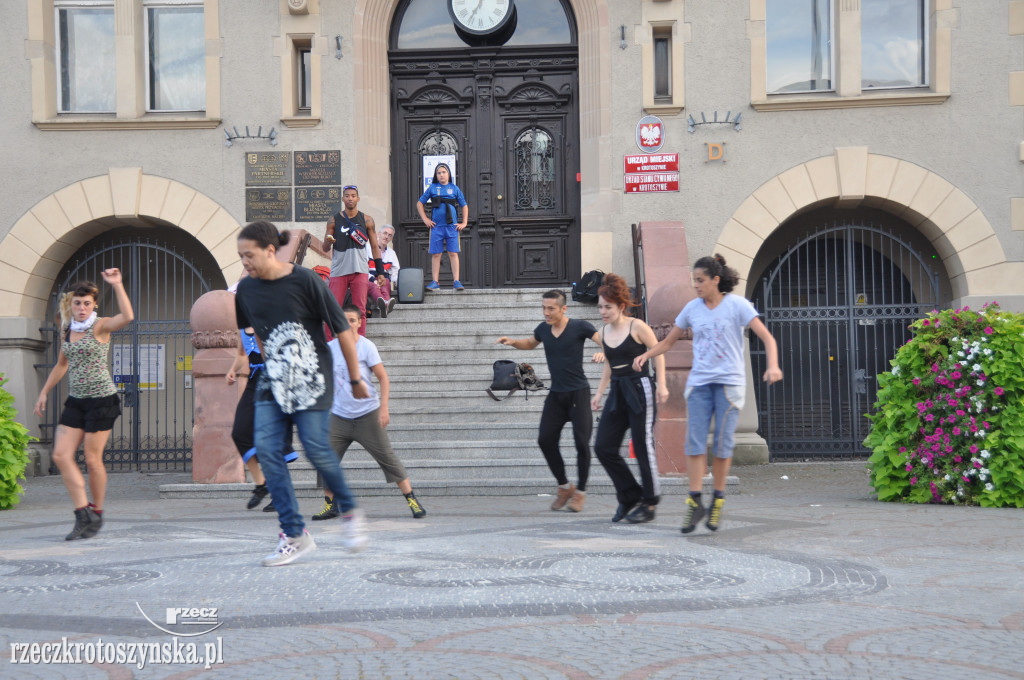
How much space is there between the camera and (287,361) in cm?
595

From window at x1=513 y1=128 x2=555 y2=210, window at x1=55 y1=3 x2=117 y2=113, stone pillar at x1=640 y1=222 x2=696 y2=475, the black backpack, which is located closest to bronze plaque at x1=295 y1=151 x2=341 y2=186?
window at x1=513 y1=128 x2=555 y2=210

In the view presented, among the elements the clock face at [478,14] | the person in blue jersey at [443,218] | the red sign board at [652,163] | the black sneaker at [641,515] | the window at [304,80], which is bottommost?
the black sneaker at [641,515]

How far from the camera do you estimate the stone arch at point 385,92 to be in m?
15.5

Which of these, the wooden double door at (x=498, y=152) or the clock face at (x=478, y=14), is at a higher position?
the clock face at (x=478, y=14)

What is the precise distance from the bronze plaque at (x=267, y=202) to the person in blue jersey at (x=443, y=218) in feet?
6.01

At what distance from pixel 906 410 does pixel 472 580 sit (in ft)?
18.2

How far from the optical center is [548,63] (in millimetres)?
16531

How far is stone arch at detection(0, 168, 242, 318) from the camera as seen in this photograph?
1552 cm

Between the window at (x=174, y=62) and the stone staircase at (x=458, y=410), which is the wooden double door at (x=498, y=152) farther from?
the window at (x=174, y=62)

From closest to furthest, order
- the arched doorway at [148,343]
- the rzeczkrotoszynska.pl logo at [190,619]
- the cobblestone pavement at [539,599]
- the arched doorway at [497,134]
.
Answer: the cobblestone pavement at [539,599]
the rzeczkrotoszynska.pl logo at [190,619]
the arched doorway at [148,343]
the arched doorway at [497,134]

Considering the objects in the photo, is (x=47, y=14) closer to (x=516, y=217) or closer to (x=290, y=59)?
(x=290, y=59)

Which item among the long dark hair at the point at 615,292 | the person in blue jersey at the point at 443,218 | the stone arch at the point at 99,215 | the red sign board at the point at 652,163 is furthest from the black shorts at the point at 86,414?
the red sign board at the point at 652,163

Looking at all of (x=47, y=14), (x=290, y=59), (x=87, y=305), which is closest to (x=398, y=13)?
(x=290, y=59)

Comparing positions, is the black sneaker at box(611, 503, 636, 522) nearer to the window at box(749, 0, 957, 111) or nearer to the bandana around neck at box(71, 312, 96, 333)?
the bandana around neck at box(71, 312, 96, 333)
